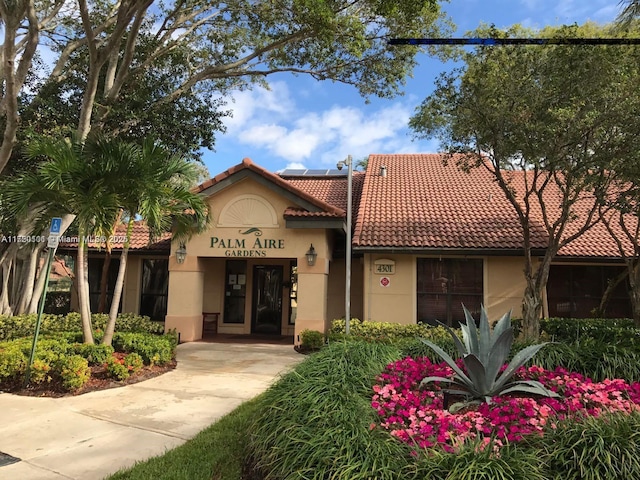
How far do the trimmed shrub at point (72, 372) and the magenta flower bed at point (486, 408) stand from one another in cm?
498

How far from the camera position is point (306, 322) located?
12.4m

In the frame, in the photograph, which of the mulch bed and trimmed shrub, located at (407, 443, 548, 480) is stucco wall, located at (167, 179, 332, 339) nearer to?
the mulch bed

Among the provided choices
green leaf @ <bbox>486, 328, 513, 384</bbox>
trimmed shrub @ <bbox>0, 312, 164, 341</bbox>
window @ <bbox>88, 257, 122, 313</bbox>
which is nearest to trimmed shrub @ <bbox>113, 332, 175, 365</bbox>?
trimmed shrub @ <bbox>0, 312, 164, 341</bbox>

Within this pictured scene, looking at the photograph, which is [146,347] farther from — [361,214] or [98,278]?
[98,278]

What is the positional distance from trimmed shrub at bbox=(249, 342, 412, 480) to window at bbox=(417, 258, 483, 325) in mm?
8208

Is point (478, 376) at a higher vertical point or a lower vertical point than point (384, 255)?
lower

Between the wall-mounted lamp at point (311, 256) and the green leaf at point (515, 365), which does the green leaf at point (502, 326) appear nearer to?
the green leaf at point (515, 365)

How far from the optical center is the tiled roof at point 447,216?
12.5m

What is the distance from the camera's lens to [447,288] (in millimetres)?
12992

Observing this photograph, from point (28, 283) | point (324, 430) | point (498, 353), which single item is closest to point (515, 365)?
point (498, 353)

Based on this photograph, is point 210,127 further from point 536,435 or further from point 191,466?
point 536,435

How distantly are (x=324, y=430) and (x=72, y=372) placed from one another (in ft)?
17.1

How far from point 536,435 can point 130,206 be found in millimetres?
7509

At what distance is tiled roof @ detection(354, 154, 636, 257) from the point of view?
492 inches
